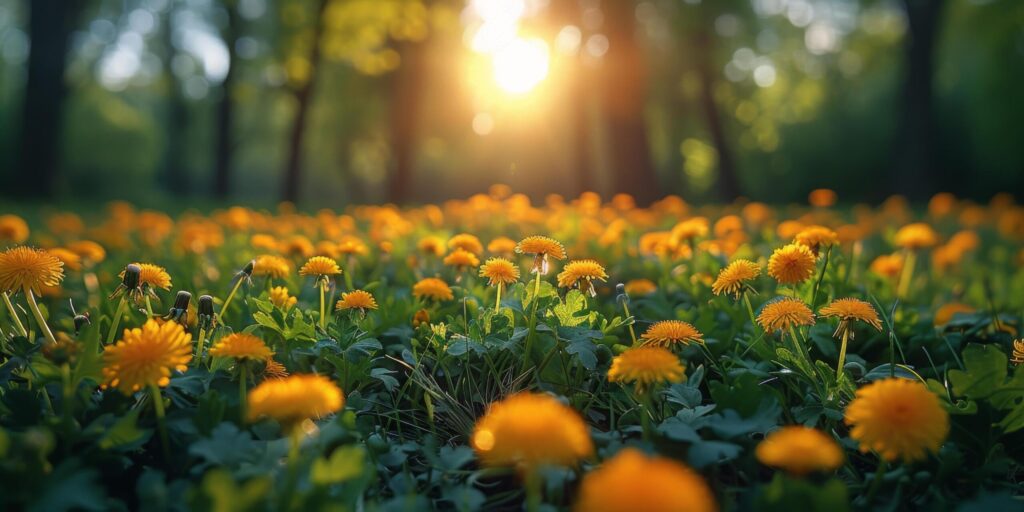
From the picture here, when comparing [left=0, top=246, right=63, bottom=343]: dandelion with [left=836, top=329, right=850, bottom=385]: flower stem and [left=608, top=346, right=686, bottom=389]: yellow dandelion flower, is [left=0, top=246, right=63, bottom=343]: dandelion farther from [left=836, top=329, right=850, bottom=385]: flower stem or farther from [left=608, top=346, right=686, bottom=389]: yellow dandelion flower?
[left=836, top=329, right=850, bottom=385]: flower stem

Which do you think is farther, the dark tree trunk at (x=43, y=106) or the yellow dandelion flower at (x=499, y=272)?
the dark tree trunk at (x=43, y=106)

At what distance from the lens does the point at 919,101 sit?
36.1ft

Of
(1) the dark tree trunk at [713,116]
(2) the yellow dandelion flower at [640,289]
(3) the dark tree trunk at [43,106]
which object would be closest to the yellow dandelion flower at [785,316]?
(2) the yellow dandelion flower at [640,289]

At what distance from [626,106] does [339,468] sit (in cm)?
923

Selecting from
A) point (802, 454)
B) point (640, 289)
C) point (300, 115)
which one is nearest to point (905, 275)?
point (640, 289)

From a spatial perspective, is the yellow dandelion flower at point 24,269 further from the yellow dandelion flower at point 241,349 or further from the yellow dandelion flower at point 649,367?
the yellow dandelion flower at point 649,367

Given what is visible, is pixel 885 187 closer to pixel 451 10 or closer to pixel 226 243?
pixel 451 10

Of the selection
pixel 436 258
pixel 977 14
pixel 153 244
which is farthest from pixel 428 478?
pixel 977 14

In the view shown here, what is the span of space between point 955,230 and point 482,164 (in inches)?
1009

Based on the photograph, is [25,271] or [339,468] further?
[25,271]

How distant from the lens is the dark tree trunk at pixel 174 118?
23808mm

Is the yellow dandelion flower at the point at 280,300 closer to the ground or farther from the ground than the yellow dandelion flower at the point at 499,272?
closer to the ground

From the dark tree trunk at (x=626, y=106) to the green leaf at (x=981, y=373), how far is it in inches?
317

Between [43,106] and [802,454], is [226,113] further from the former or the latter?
[802,454]
